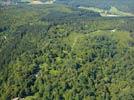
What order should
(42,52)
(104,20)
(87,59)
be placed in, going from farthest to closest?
(104,20) → (42,52) → (87,59)

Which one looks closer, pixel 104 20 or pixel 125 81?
pixel 125 81

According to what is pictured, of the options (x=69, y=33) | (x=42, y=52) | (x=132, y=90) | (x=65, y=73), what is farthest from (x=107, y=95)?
(x=69, y=33)

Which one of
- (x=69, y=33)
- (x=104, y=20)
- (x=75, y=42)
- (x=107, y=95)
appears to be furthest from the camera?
(x=104, y=20)

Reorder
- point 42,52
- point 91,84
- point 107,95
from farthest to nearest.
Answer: point 42,52 → point 91,84 → point 107,95

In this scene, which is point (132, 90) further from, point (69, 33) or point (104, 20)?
point (104, 20)

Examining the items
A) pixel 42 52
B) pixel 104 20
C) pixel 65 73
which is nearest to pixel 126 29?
pixel 104 20

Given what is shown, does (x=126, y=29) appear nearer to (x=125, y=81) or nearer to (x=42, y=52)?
(x=42, y=52)
